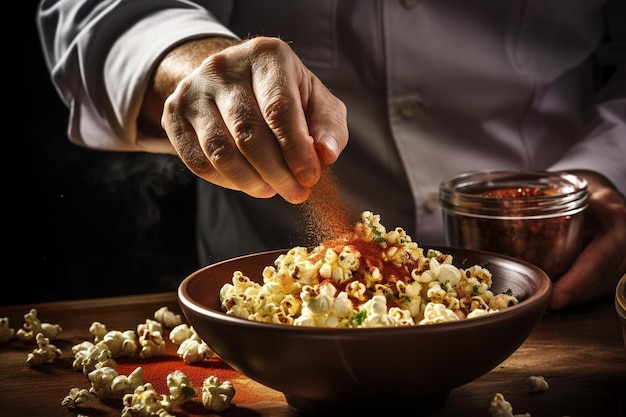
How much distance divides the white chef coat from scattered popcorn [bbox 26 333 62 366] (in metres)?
0.57

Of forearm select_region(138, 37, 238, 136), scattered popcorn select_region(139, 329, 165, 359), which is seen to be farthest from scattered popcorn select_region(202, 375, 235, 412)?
forearm select_region(138, 37, 238, 136)

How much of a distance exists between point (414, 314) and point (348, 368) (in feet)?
0.67

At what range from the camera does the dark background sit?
247 cm

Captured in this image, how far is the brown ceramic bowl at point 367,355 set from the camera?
888 millimetres

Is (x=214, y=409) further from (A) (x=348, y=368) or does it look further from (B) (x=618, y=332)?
(B) (x=618, y=332)

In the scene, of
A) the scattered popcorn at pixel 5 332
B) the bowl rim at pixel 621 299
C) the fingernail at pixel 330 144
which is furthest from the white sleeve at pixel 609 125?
the scattered popcorn at pixel 5 332

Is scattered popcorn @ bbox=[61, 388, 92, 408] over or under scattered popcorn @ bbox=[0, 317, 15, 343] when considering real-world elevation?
over

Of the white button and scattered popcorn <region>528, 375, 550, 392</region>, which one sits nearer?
scattered popcorn <region>528, 375, 550, 392</region>

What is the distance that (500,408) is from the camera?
0.98 m

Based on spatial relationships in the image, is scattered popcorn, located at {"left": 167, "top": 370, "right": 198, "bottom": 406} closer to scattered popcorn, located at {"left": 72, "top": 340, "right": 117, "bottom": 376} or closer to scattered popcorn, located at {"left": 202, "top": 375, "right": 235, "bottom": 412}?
scattered popcorn, located at {"left": 202, "top": 375, "right": 235, "bottom": 412}

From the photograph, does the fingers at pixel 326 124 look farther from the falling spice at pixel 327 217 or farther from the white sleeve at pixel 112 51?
the white sleeve at pixel 112 51

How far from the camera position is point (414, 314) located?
1.08 metres

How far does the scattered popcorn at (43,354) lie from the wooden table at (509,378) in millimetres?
11

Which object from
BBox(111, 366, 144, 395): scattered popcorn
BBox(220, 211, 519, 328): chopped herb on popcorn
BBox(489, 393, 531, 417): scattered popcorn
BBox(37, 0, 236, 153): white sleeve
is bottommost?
BBox(111, 366, 144, 395): scattered popcorn
